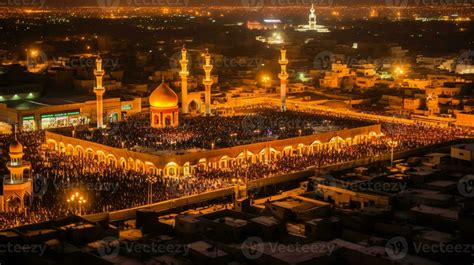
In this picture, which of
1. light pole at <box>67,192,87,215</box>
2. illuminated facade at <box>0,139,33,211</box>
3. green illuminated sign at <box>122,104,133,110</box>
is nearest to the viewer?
illuminated facade at <box>0,139,33,211</box>

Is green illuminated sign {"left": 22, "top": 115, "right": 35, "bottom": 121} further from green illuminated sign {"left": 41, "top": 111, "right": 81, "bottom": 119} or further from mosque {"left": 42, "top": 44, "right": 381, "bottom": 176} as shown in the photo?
mosque {"left": 42, "top": 44, "right": 381, "bottom": 176}

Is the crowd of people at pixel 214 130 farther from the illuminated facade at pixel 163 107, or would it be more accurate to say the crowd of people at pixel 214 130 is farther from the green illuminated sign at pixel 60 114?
the green illuminated sign at pixel 60 114

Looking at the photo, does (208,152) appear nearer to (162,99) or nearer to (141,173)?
(141,173)

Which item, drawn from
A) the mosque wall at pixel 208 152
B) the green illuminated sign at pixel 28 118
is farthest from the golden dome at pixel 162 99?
the green illuminated sign at pixel 28 118

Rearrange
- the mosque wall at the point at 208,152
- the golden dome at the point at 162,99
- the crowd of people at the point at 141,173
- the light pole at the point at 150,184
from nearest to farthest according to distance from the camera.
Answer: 1. the crowd of people at the point at 141,173
2. the light pole at the point at 150,184
3. the mosque wall at the point at 208,152
4. the golden dome at the point at 162,99

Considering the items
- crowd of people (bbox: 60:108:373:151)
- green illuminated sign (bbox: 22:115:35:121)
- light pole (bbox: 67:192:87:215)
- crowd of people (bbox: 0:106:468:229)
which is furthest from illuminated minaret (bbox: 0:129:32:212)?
green illuminated sign (bbox: 22:115:35:121)

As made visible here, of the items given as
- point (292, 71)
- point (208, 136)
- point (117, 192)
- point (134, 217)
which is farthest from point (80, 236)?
point (292, 71)
